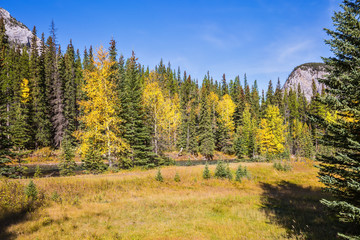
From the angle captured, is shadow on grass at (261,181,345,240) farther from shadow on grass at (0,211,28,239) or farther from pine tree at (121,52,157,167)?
pine tree at (121,52,157,167)

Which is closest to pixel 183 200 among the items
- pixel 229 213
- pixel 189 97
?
pixel 229 213

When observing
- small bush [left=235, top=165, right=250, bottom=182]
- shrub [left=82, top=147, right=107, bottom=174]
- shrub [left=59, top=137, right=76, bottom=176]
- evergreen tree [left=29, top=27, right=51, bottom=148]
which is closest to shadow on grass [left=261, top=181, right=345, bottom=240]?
small bush [left=235, top=165, right=250, bottom=182]

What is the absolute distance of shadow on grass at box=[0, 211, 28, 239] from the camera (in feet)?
28.3

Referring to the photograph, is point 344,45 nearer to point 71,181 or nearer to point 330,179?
point 330,179

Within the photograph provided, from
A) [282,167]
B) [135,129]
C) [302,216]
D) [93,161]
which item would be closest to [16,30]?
[135,129]

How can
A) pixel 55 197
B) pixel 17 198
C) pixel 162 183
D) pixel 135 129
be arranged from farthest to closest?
1. pixel 135 129
2. pixel 162 183
3. pixel 55 197
4. pixel 17 198

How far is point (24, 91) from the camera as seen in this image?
47000 millimetres

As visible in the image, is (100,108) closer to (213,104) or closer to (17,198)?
(17,198)

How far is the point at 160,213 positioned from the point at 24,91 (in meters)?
50.1

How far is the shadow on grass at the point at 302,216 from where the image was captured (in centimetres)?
920

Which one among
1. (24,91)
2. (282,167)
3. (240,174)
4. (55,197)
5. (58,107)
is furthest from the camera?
(58,107)

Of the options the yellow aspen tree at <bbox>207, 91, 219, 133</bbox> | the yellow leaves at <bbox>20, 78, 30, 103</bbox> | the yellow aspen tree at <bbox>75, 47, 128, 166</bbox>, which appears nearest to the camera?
the yellow aspen tree at <bbox>75, 47, 128, 166</bbox>

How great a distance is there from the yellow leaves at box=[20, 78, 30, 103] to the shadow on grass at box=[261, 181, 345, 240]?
172 ft

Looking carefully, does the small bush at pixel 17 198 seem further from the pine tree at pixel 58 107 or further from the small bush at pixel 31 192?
the pine tree at pixel 58 107
